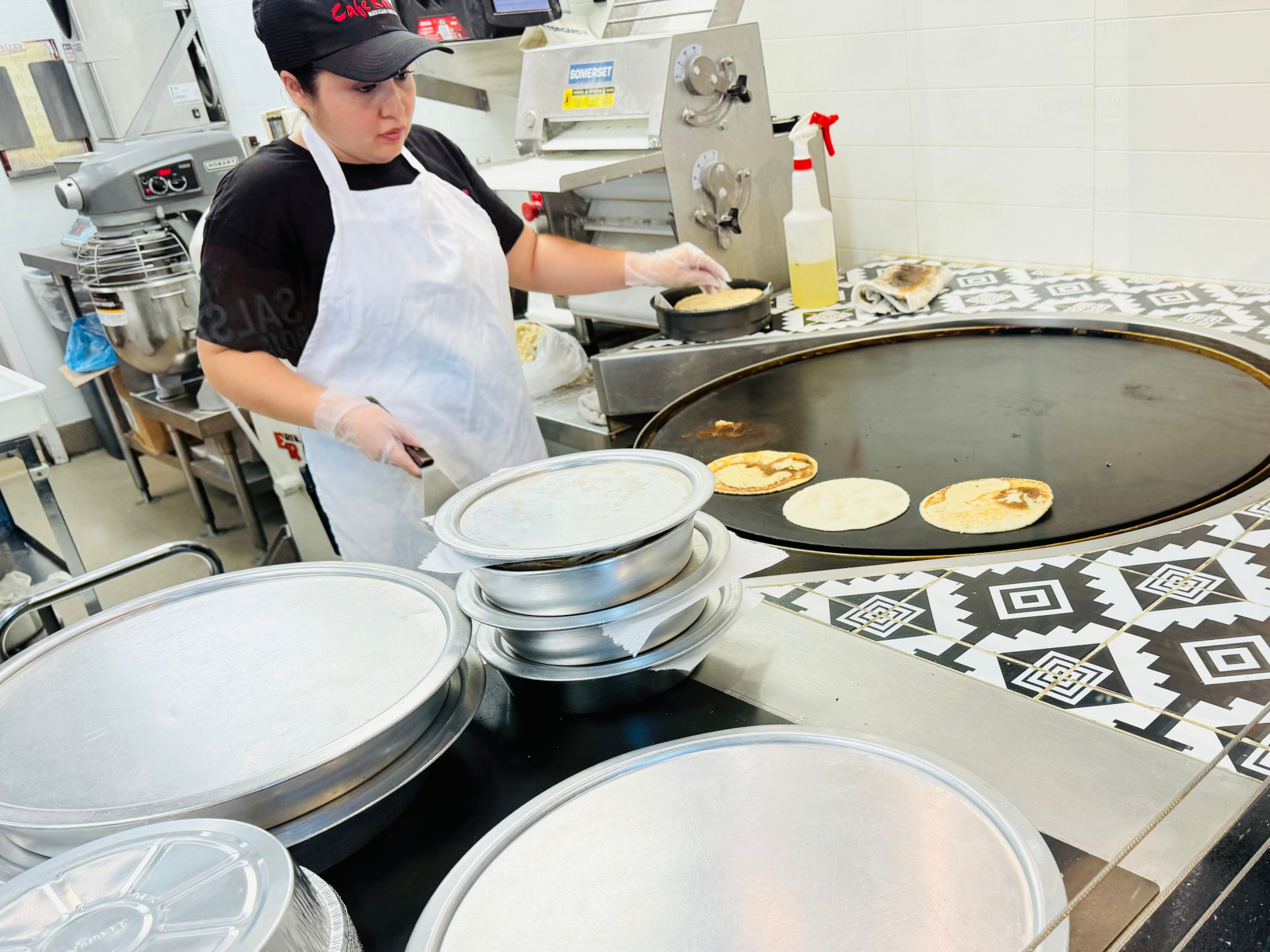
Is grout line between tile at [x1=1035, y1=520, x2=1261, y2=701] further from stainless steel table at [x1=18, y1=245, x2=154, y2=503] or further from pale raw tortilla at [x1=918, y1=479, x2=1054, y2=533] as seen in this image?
stainless steel table at [x1=18, y1=245, x2=154, y2=503]

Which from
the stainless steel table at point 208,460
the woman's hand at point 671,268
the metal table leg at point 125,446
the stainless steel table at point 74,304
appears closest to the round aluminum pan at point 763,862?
the woman's hand at point 671,268

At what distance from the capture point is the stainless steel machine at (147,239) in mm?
3887

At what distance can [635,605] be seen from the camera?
866 millimetres

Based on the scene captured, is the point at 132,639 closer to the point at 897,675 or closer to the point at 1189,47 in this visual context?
the point at 897,675

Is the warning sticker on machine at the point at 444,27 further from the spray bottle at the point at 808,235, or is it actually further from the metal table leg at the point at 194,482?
the metal table leg at the point at 194,482

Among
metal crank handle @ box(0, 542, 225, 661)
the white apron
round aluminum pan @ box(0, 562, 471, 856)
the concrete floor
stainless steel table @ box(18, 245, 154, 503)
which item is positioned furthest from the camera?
stainless steel table @ box(18, 245, 154, 503)

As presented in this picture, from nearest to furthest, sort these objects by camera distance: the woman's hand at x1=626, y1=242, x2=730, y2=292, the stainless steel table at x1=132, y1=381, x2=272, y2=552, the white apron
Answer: the white apron, the woman's hand at x1=626, y1=242, x2=730, y2=292, the stainless steel table at x1=132, y1=381, x2=272, y2=552

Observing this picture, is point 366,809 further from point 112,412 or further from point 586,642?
point 112,412

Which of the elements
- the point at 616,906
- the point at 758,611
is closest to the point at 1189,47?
the point at 758,611

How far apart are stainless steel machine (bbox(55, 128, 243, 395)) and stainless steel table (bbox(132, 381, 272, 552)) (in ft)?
0.59

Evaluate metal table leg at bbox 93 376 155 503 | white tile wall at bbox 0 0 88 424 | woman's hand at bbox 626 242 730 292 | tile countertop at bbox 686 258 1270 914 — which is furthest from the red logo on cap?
white tile wall at bbox 0 0 88 424

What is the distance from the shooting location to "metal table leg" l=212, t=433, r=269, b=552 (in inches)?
155

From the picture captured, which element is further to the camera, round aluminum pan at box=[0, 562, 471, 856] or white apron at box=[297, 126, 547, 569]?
white apron at box=[297, 126, 547, 569]

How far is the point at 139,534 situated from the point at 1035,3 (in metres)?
4.36
